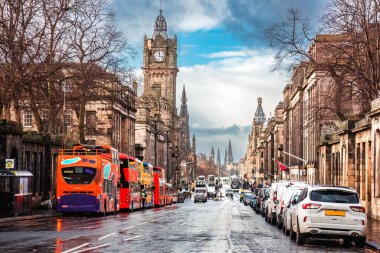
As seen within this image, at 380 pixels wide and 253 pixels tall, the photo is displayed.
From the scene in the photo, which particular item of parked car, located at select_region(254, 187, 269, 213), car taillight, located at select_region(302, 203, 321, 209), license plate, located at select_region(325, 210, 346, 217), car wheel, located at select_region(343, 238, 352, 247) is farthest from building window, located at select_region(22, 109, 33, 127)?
license plate, located at select_region(325, 210, 346, 217)

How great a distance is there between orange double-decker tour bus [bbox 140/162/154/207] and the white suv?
37701 millimetres

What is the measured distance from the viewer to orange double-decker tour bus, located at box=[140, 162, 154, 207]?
6128 cm

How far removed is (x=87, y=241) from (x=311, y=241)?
7663 millimetres

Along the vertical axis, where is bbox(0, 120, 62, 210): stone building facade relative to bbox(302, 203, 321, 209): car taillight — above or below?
above

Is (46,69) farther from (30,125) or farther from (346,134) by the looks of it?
(30,125)

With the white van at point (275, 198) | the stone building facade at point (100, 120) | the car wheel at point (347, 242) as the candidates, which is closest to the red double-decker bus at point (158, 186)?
the stone building facade at point (100, 120)

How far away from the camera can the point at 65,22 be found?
50.7m

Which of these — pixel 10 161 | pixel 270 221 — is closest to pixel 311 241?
pixel 270 221

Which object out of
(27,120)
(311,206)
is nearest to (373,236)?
(311,206)

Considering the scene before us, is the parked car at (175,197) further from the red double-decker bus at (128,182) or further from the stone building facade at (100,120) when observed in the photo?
the red double-decker bus at (128,182)

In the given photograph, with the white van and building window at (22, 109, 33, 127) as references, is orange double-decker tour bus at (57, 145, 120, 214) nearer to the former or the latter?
the white van

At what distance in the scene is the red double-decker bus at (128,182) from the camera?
51719 mm

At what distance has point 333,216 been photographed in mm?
22375

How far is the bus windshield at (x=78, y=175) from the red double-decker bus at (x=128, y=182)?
10435mm
